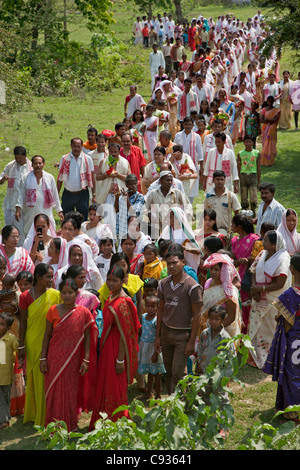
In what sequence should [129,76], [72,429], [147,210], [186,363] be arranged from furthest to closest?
1. [129,76]
2. [147,210]
3. [186,363]
4. [72,429]

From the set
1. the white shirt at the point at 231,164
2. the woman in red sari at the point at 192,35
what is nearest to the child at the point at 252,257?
the white shirt at the point at 231,164

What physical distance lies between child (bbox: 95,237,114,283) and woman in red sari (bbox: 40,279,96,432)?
5.54 ft

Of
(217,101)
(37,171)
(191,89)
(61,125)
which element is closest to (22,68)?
(61,125)

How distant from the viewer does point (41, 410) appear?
6.29 m

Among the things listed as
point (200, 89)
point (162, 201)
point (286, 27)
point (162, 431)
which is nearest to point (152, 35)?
point (200, 89)

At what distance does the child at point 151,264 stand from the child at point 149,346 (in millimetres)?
527

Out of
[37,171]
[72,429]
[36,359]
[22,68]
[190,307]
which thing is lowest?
[72,429]

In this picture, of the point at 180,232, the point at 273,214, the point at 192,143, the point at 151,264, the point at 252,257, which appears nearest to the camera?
the point at 151,264

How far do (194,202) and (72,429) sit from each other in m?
7.41

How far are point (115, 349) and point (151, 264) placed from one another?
1.52 meters

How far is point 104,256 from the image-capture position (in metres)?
7.80

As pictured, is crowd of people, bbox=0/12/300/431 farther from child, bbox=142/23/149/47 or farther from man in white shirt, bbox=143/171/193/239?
child, bbox=142/23/149/47

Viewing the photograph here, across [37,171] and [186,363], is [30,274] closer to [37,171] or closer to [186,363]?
[186,363]

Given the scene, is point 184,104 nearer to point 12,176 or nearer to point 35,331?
point 12,176
